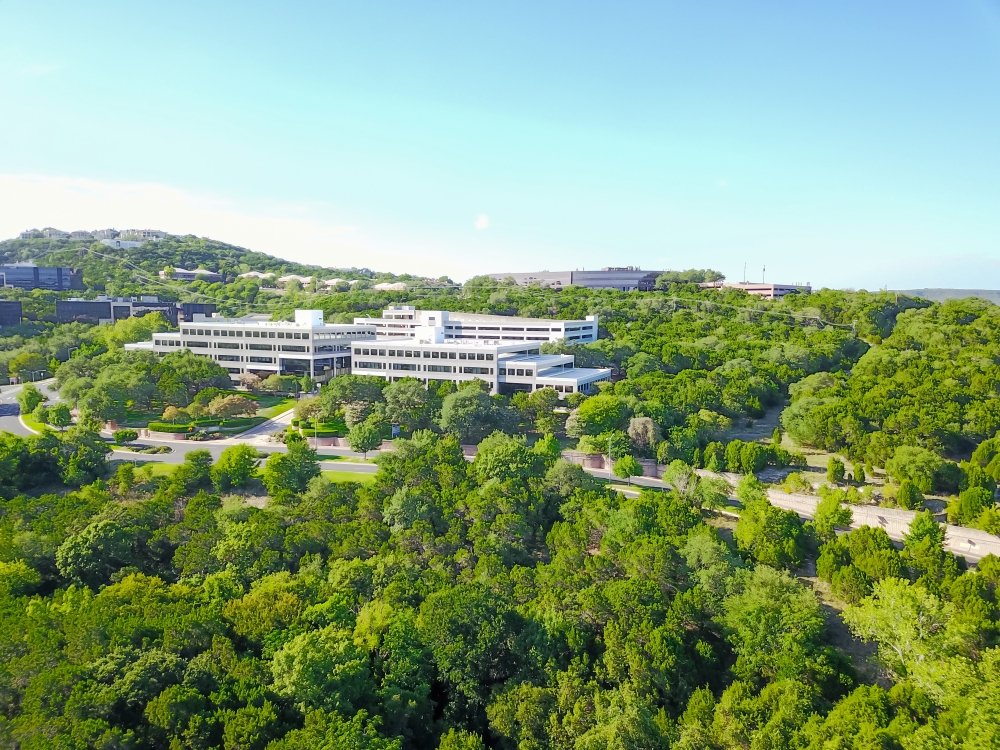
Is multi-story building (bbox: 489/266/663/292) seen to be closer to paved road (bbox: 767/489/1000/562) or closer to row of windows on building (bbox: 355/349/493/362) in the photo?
row of windows on building (bbox: 355/349/493/362)

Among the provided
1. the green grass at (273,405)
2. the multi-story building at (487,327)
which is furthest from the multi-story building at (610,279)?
the green grass at (273,405)

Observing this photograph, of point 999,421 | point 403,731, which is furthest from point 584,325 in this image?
point 403,731

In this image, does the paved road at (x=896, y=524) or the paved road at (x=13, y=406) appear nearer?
the paved road at (x=896, y=524)

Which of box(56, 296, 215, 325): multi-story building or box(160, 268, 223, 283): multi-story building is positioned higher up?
box(160, 268, 223, 283): multi-story building

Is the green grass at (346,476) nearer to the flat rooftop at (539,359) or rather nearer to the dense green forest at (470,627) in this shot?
the dense green forest at (470,627)

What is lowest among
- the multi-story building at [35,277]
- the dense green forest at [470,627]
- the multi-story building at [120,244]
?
the dense green forest at [470,627]

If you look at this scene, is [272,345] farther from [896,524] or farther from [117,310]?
[896,524]

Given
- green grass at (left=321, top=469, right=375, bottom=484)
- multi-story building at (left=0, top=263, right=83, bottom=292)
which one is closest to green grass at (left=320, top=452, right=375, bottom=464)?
green grass at (left=321, top=469, right=375, bottom=484)

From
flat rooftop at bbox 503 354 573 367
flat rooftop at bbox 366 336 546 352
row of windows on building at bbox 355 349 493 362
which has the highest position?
flat rooftop at bbox 366 336 546 352
